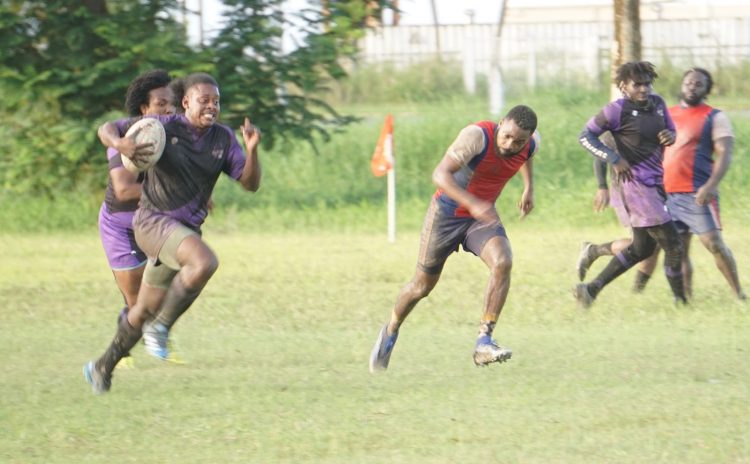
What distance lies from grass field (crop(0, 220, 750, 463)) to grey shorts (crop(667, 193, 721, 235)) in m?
0.64

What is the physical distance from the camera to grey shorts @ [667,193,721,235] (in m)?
11.7

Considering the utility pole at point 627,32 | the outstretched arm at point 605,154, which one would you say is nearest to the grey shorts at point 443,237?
the outstretched arm at point 605,154

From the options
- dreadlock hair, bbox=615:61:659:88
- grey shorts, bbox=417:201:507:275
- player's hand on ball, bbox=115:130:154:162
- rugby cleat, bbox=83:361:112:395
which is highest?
dreadlock hair, bbox=615:61:659:88

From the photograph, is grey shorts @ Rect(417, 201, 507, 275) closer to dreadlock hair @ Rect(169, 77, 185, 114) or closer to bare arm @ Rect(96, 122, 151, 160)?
dreadlock hair @ Rect(169, 77, 185, 114)

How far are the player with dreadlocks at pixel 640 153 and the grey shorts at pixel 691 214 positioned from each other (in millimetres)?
621

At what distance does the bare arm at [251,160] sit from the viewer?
7.61m

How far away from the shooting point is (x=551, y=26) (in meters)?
30.8

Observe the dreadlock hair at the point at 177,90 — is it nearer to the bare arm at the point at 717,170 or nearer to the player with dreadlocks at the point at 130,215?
the player with dreadlocks at the point at 130,215

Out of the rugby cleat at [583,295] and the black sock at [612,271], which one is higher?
the black sock at [612,271]

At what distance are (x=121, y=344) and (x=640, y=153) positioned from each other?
4.79 m

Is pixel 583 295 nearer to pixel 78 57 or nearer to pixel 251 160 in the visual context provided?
pixel 251 160

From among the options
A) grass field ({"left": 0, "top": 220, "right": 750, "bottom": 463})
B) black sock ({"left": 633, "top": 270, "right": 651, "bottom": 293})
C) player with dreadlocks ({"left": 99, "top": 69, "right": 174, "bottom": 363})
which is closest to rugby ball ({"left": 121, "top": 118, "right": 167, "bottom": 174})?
player with dreadlocks ({"left": 99, "top": 69, "right": 174, "bottom": 363})

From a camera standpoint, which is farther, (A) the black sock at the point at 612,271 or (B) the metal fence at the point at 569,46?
(B) the metal fence at the point at 569,46

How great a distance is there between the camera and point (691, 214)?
11.8 meters
